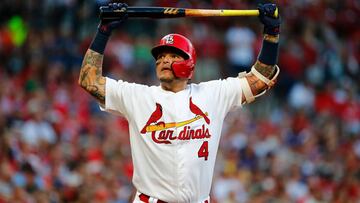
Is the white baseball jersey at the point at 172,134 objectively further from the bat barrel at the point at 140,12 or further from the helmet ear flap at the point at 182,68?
the bat barrel at the point at 140,12

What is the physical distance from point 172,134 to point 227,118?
8374 millimetres

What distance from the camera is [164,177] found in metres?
6.99

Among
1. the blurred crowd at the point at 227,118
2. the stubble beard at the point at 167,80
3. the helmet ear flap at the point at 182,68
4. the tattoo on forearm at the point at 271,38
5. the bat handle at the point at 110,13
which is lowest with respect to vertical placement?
the blurred crowd at the point at 227,118

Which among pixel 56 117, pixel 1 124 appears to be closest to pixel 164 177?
pixel 1 124

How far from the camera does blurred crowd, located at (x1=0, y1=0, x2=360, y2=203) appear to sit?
1291 cm

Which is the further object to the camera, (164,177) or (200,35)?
(200,35)

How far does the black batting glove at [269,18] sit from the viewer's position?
7.26m

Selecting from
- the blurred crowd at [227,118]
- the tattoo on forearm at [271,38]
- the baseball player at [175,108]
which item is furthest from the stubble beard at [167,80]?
the blurred crowd at [227,118]

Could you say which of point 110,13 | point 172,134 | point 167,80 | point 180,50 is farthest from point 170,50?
point 172,134

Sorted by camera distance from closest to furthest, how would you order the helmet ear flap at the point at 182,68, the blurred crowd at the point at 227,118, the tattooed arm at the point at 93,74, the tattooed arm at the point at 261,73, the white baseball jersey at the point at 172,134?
1. the white baseball jersey at the point at 172,134
2. the helmet ear flap at the point at 182,68
3. the tattooed arm at the point at 93,74
4. the tattooed arm at the point at 261,73
5. the blurred crowd at the point at 227,118

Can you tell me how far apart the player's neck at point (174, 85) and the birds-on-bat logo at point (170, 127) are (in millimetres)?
168

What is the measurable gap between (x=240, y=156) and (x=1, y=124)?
3555 millimetres

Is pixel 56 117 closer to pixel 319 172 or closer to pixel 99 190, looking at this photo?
pixel 99 190

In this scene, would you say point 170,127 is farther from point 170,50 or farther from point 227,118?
point 227,118
